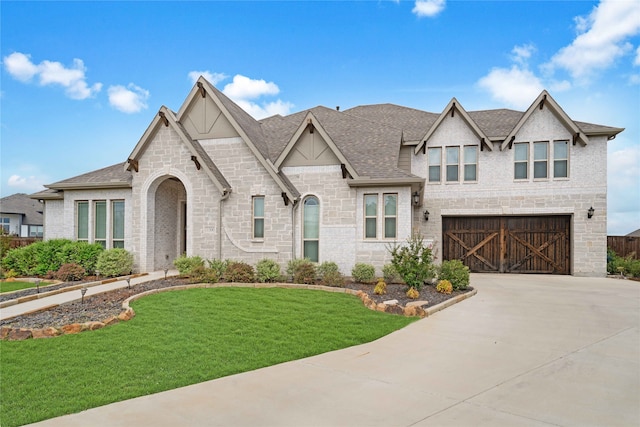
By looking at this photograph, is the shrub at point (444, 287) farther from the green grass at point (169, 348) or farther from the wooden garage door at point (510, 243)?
the wooden garage door at point (510, 243)

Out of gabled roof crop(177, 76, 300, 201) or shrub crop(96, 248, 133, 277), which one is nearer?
shrub crop(96, 248, 133, 277)

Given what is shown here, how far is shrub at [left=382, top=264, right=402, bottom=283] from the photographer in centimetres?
1401

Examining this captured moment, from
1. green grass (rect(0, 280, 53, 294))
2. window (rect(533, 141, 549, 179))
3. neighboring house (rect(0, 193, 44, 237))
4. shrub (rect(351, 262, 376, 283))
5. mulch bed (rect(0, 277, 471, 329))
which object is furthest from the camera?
neighboring house (rect(0, 193, 44, 237))

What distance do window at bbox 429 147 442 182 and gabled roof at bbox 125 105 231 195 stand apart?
9.95 metres

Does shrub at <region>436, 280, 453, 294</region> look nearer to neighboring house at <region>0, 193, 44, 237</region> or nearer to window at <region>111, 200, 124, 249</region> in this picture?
window at <region>111, 200, 124, 249</region>

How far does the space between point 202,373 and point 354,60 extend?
1482 cm

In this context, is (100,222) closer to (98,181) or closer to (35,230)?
(98,181)

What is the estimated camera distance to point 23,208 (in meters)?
44.2

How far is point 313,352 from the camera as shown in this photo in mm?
6637

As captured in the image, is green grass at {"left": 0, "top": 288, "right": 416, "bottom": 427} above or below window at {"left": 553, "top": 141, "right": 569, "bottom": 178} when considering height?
below

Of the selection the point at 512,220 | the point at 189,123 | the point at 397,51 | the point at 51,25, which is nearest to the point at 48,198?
the point at 189,123

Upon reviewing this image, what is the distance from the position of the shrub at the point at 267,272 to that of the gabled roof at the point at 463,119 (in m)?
9.88

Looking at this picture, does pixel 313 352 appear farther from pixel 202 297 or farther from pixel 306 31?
pixel 306 31

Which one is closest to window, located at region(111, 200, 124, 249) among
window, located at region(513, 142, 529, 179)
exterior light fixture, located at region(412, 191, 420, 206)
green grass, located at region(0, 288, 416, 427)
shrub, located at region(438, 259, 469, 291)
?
green grass, located at region(0, 288, 416, 427)
